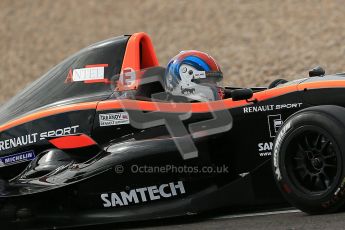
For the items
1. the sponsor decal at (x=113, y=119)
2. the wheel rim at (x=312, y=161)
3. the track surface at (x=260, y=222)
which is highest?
the sponsor decal at (x=113, y=119)

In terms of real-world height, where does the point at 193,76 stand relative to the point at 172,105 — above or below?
above

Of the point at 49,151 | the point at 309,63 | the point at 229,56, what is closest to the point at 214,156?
the point at 49,151

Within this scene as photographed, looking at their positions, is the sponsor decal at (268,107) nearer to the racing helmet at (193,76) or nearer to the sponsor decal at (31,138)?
the racing helmet at (193,76)

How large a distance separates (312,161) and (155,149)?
4.37ft

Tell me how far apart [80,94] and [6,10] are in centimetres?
1596

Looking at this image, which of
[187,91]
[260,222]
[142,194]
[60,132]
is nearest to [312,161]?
[260,222]

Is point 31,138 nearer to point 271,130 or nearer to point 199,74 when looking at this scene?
point 199,74

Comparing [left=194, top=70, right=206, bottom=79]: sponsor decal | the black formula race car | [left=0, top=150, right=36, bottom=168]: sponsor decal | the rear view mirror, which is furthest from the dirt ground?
the rear view mirror

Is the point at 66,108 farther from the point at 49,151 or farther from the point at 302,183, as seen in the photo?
the point at 302,183

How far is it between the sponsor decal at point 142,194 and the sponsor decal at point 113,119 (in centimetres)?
73

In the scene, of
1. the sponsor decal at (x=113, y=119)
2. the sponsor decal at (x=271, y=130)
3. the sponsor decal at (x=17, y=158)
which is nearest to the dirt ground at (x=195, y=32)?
the sponsor decal at (x=113, y=119)

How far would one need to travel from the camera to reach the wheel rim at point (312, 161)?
5.06 metres

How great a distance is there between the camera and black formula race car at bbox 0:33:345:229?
17.0ft

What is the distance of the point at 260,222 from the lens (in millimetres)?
5176
